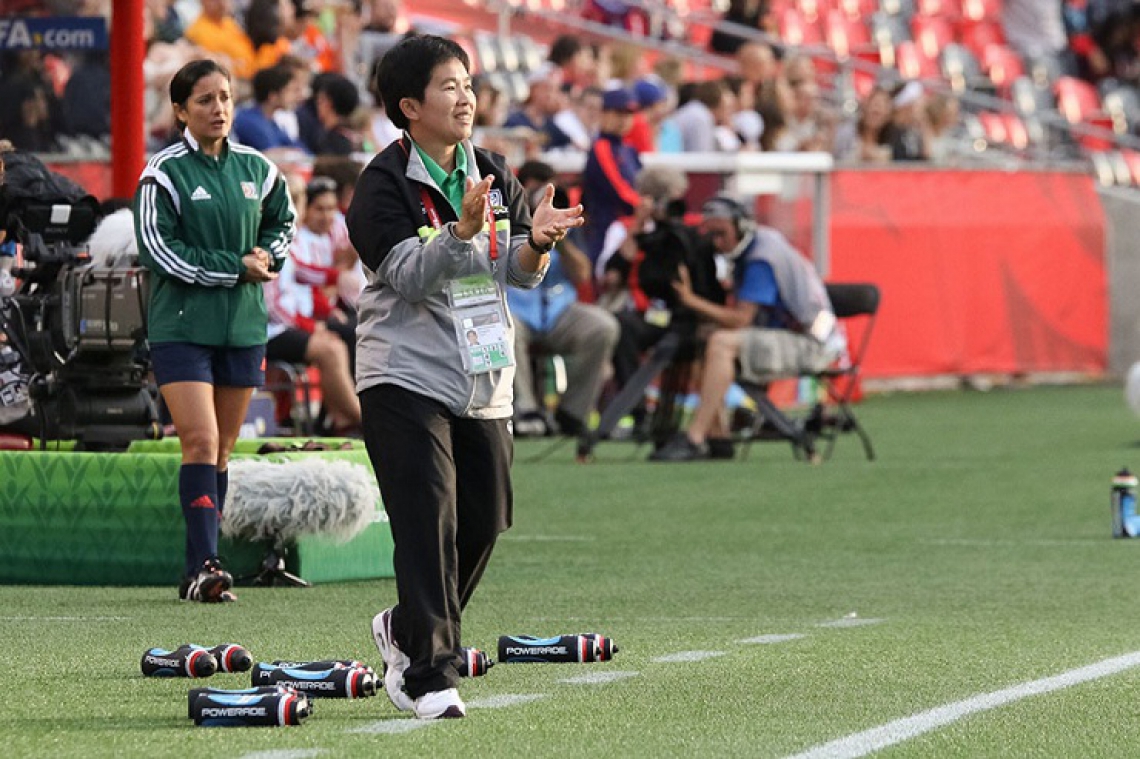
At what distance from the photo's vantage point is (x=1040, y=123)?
105ft

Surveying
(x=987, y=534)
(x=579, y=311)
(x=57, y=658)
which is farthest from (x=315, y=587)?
(x=579, y=311)

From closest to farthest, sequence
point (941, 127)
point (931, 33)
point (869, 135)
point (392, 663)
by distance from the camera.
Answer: point (392, 663)
point (869, 135)
point (941, 127)
point (931, 33)

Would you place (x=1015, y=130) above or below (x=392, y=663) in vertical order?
Result: above

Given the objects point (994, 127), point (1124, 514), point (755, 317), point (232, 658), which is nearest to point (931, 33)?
Answer: point (994, 127)

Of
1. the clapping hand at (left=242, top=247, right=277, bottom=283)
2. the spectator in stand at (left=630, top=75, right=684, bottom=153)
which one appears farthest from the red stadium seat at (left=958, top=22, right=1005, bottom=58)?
the clapping hand at (left=242, top=247, right=277, bottom=283)

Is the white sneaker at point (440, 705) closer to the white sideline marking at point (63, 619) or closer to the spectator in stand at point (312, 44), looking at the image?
the white sideline marking at point (63, 619)

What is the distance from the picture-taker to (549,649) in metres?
8.38

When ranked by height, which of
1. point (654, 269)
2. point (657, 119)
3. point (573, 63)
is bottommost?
point (654, 269)

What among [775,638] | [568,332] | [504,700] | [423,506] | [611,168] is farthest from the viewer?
[611,168]

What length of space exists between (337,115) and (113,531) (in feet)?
26.6

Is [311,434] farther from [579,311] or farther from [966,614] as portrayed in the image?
[966,614]

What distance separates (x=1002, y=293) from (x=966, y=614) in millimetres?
16211

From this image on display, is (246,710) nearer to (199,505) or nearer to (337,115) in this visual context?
(199,505)

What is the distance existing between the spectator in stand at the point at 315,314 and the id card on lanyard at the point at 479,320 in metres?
9.48
